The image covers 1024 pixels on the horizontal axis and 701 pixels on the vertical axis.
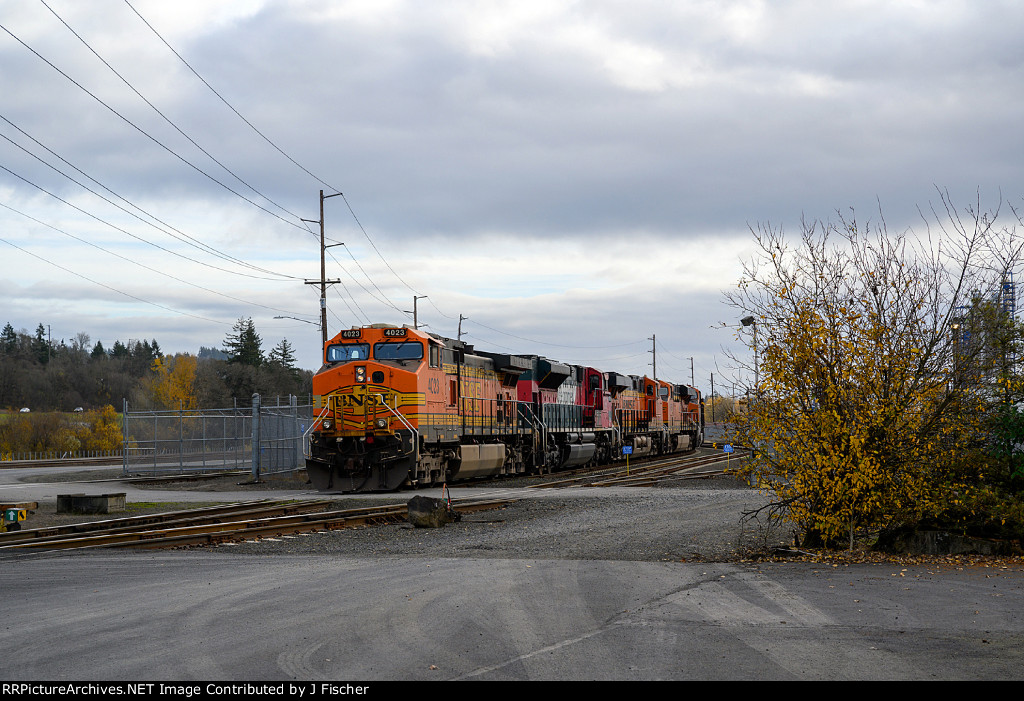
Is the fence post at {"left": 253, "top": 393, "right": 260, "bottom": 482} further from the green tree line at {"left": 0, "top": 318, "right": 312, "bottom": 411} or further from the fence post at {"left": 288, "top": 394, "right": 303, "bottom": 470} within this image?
the green tree line at {"left": 0, "top": 318, "right": 312, "bottom": 411}

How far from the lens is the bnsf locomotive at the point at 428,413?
24.8m

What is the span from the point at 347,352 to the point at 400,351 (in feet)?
5.71

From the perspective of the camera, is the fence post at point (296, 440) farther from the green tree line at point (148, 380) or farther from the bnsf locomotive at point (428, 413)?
the green tree line at point (148, 380)

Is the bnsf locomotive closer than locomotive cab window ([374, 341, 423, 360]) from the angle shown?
Yes

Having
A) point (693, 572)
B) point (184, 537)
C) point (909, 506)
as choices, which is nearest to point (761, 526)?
point (909, 506)

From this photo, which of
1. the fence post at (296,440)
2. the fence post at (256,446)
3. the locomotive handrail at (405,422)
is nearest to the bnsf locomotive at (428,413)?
the locomotive handrail at (405,422)

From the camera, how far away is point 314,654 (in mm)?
6613

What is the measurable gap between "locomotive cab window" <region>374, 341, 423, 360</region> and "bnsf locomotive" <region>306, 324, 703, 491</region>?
0.09ft

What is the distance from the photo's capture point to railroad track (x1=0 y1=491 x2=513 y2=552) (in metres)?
13.7

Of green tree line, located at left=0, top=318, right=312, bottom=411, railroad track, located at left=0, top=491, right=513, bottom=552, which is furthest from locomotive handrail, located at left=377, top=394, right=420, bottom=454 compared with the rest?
green tree line, located at left=0, top=318, right=312, bottom=411

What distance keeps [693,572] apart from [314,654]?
208 inches

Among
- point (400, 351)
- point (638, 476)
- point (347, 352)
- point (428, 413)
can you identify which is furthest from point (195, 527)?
point (638, 476)

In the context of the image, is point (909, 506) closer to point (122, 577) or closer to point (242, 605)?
point (242, 605)

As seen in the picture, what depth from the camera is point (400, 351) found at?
25.5 metres
